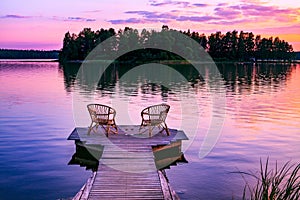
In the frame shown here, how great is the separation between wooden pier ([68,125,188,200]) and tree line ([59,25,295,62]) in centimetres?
9369

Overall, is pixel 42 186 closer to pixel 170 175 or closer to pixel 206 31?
pixel 170 175

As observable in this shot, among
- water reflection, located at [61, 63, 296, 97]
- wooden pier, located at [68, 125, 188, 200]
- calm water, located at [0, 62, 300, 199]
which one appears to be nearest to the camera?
wooden pier, located at [68, 125, 188, 200]

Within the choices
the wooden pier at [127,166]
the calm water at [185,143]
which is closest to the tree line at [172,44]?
the calm water at [185,143]

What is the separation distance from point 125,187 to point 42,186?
3.05 meters

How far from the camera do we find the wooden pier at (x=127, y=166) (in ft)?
27.1

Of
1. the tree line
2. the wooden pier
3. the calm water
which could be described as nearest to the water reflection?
the calm water

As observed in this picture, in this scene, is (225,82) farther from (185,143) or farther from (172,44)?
(172,44)

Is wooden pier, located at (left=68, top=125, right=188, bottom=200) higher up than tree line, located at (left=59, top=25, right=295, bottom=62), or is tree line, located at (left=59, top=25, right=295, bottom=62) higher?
tree line, located at (left=59, top=25, right=295, bottom=62)

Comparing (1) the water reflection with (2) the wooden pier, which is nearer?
(2) the wooden pier

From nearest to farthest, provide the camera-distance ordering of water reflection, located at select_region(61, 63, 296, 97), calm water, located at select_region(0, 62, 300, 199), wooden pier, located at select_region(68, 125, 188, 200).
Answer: wooden pier, located at select_region(68, 125, 188, 200), calm water, located at select_region(0, 62, 300, 199), water reflection, located at select_region(61, 63, 296, 97)

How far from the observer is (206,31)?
156m

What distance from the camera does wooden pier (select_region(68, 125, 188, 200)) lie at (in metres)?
8.27

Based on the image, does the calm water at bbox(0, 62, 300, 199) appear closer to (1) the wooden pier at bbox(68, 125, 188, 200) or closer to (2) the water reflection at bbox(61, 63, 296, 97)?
(1) the wooden pier at bbox(68, 125, 188, 200)

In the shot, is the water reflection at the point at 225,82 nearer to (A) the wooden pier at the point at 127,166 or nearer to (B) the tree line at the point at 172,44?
(A) the wooden pier at the point at 127,166
